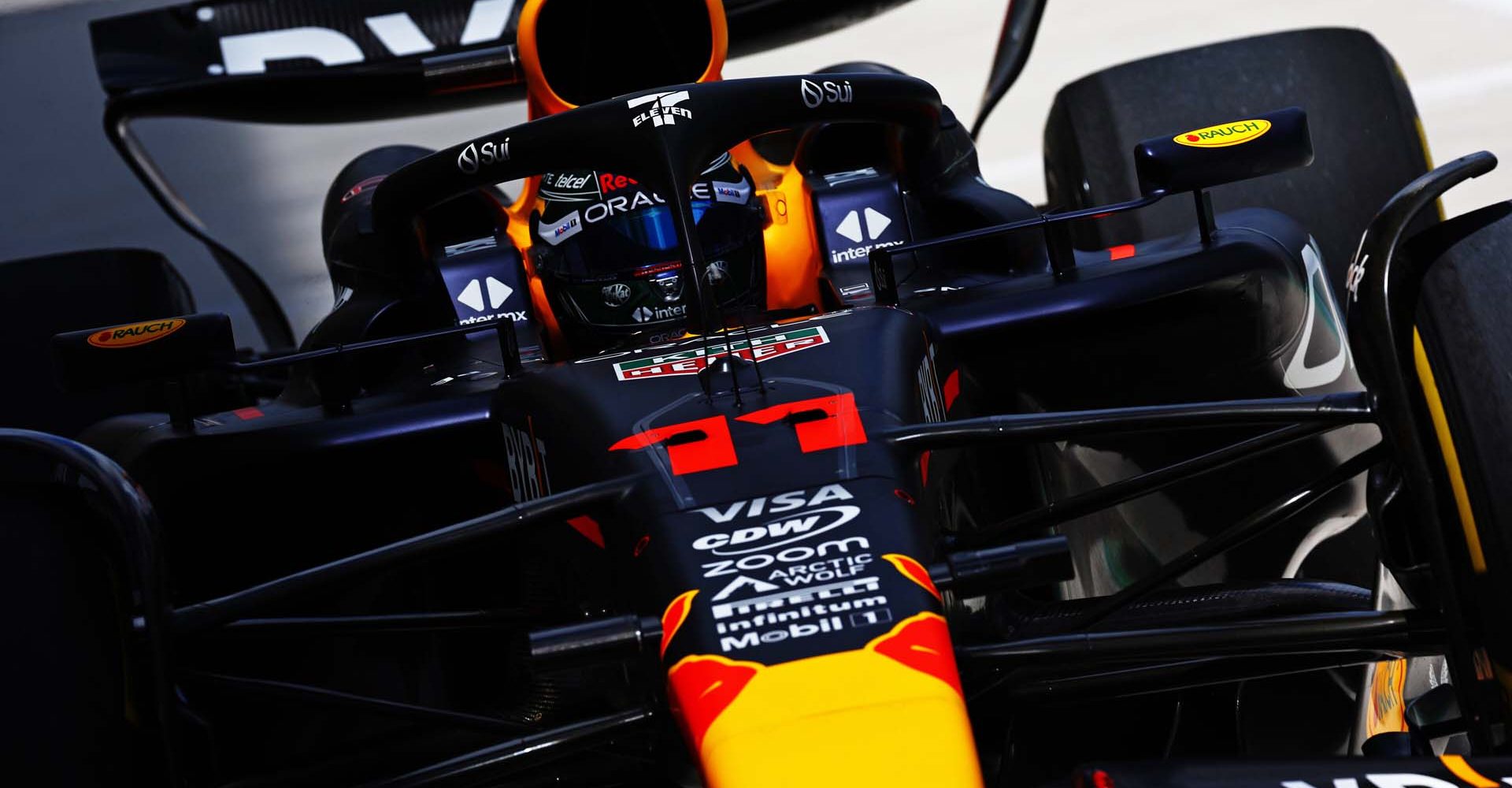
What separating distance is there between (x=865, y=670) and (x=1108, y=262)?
3.79ft

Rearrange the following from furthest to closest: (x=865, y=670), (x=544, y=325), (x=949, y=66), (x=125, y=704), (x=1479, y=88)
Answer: (x=949, y=66) → (x=1479, y=88) → (x=544, y=325) → (x=125, y=704) → (x=865, y=670)

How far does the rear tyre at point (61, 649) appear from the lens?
1.35 metres

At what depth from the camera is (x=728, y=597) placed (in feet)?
4.43

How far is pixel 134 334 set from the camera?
201 cm

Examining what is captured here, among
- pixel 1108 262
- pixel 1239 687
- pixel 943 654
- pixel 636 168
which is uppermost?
pixel 636 168

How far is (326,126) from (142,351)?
427 cm

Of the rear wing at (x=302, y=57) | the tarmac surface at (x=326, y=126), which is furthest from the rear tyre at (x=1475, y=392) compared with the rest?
the tarmac surface at (x=326, y=126)

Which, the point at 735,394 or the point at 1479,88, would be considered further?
the point at 1479,88

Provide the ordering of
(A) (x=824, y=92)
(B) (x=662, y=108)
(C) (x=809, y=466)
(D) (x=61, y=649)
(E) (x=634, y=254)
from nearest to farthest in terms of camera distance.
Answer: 1. (D) (x=61, y=649)
2. (C) (x=809, y=466)
3. (B) (x=662, y=108)
4. (A) (x=824, y=92)
5. (E) (x=634, y=254)

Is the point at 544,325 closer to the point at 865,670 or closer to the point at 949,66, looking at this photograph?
the point at 865,670

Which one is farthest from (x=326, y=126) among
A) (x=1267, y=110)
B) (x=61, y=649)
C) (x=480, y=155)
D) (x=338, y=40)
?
(x=61, y=649)

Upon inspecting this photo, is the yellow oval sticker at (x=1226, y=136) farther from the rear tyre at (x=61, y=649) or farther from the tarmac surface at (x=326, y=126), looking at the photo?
the tarmac surface at (x=326, y=126)

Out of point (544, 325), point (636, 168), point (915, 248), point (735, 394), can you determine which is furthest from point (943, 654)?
point (544, 325)

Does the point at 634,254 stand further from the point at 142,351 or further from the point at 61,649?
the point at 61,649
